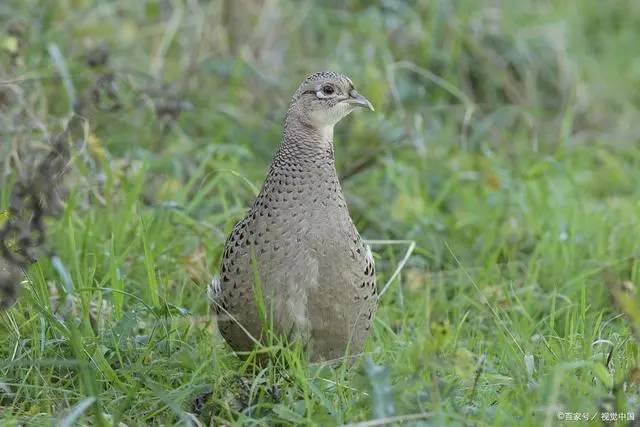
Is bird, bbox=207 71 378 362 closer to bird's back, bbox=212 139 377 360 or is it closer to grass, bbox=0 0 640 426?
bird's back, bbox=212 139 377 360

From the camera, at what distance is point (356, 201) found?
17.7 ft

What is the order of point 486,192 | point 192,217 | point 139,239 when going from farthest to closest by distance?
1. point 486,192
2. point 192,217
3. point 139,239

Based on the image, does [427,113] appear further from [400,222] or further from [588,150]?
[400,222]

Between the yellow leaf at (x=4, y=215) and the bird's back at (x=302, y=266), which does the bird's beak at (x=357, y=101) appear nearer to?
the bird's back at (x=302, y=266)

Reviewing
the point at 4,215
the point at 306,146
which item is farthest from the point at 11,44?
the point at 306,146

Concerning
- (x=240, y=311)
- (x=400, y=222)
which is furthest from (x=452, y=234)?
(x=240, y=311)

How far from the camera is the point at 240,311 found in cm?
360

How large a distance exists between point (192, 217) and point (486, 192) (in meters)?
1.53

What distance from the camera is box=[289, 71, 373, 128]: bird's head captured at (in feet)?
12.7

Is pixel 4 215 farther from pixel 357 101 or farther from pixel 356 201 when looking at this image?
pixel 356 201

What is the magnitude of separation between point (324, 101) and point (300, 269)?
2.25 feet

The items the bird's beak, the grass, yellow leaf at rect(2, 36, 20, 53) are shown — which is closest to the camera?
the grass

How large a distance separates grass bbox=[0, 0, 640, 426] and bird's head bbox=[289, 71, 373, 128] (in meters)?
0.57

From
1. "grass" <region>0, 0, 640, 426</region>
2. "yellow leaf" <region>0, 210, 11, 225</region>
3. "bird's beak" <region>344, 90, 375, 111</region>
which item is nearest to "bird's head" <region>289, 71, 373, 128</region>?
"bird's beak" <region>344, 90, 375, 111</region>
